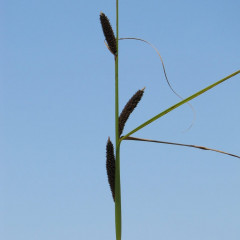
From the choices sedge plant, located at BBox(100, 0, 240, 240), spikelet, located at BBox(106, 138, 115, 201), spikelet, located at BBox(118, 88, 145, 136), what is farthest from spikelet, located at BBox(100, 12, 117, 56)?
spikelet, located at BBox(106, 138, 115, 201)

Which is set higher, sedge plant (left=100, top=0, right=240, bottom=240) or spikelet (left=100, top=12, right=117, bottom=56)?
spikelet (left=100, top=12, right=117, bottom=56)

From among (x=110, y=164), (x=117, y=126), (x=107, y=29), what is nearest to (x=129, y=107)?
(x=117, y=126)

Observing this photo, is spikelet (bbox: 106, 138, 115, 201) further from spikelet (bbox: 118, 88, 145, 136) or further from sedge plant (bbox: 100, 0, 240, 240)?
spikelet (bbox: 118, 88, 145, 136)

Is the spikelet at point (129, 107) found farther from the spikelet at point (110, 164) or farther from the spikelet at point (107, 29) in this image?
the spikelet at point (107, 29)

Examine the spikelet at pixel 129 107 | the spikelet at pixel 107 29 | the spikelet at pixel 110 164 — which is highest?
the spikelet at pixel 107 29

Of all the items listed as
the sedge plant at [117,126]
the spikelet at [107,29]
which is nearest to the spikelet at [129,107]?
the sedge plant at [117,126]

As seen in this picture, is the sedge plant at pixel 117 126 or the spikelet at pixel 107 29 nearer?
the sedge plant at pixel 117 126

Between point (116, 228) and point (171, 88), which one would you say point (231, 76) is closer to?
point (171, 88)

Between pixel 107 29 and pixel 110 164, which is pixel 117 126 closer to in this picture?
pixel 110 164
